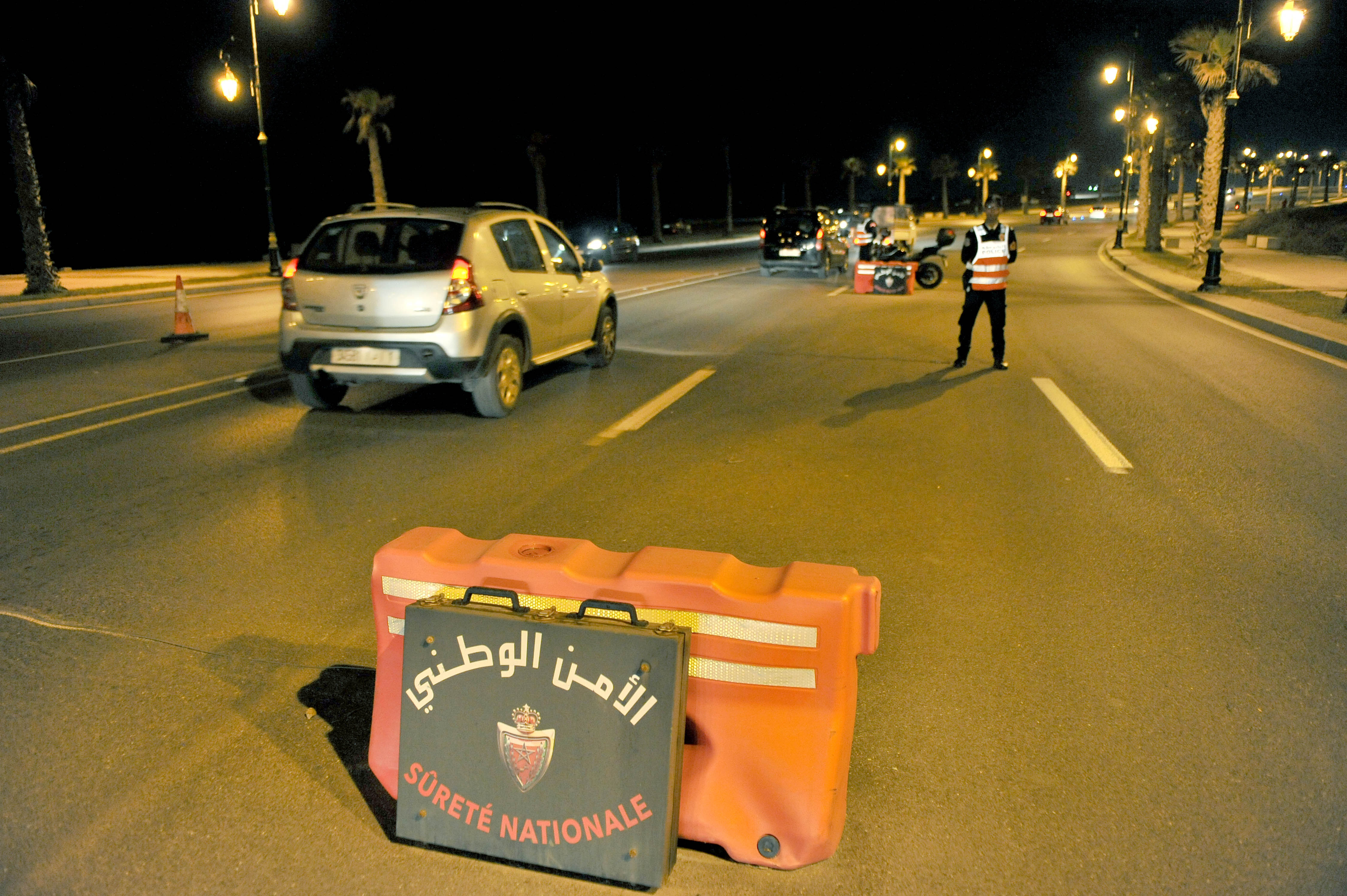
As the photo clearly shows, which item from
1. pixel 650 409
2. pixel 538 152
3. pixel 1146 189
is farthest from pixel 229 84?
pixel 1146 189

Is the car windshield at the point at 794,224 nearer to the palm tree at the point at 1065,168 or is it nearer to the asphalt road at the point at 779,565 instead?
the asphalt road at the point at 779,565

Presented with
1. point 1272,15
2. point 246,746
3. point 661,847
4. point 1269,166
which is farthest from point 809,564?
point 1269,166

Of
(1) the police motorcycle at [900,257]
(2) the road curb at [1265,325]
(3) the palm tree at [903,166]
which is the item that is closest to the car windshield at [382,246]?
(2) the road curb at [1265,325]

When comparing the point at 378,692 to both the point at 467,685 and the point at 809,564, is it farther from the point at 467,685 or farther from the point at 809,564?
the point at 809,564

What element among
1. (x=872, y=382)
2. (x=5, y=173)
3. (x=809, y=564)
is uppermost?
(x=5, y=173)

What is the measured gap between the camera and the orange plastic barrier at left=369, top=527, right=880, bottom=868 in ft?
9.19

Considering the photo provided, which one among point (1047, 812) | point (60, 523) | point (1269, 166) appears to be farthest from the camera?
point (1269, 166)

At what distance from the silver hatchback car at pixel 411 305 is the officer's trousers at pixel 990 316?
485cm

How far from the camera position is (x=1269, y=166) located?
118438 mm

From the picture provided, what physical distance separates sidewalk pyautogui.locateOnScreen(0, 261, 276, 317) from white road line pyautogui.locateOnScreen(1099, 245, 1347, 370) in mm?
19110

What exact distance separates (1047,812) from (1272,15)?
23.1m

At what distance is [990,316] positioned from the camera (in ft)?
38.0

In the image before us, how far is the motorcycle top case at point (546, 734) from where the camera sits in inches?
107

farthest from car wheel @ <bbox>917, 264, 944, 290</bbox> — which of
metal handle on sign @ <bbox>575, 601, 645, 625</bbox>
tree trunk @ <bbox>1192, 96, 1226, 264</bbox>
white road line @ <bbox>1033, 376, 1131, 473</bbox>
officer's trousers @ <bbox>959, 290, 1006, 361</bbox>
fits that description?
metal handle on sign @ <bbox>575, 601, 645, 625</bbox>
